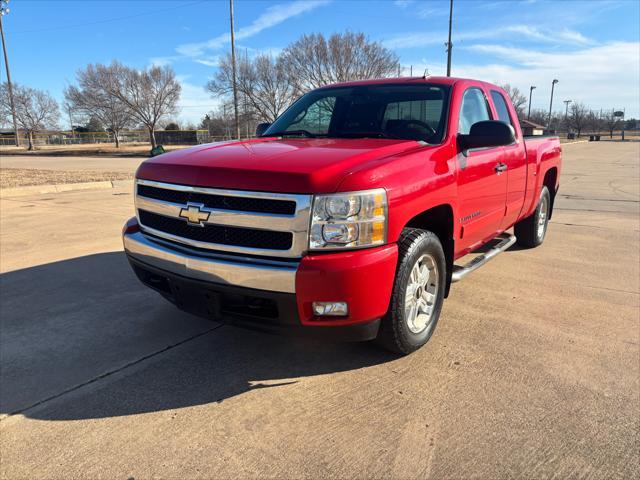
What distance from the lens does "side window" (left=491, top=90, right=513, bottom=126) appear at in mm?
4750

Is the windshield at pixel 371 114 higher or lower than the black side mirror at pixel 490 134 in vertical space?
higher

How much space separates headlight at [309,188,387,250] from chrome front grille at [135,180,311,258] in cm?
6

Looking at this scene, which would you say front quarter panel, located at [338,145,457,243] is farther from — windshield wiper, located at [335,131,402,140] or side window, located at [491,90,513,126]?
side window, located at [491,90,513,126]

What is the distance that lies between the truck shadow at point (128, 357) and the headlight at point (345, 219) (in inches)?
38.7

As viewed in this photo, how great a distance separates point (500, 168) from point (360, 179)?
2.20 m

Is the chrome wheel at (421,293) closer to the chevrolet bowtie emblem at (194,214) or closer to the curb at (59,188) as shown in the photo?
the chevrolet bowtie emblem at (194,214)

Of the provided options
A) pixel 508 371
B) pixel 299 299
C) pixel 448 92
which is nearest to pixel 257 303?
pixel 299 299

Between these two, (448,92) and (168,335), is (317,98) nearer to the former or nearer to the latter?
A: (448,92)

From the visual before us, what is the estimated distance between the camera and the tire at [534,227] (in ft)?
19.6

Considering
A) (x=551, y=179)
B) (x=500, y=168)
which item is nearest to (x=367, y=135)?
(x=500, y=168)

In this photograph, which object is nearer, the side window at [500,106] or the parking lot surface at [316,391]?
the parking lot surface at [316,391]

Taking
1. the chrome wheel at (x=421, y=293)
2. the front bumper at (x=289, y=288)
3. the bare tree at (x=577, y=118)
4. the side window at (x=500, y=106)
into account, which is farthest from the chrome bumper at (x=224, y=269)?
the bare tree at (x=577, y=118)

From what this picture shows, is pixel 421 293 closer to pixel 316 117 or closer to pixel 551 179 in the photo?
pixel 316 117

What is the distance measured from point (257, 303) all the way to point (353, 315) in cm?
55
